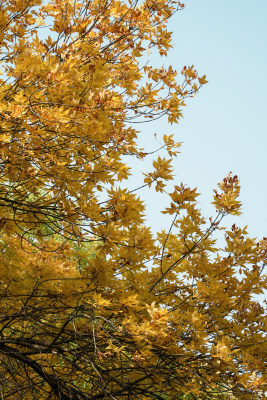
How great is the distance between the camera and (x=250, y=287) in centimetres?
464

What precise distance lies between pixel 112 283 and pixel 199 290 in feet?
2.61

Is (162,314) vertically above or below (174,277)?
below

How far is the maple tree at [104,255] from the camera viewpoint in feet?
11.5

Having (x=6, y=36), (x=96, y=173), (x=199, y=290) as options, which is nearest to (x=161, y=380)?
(x=199, y=290)

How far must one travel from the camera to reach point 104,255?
3.92m

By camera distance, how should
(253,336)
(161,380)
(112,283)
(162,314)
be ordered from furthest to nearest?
(253,336), (112,283), (161,380), (162,314)

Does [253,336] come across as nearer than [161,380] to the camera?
No

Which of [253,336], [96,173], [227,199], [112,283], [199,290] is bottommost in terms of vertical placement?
[253,336]

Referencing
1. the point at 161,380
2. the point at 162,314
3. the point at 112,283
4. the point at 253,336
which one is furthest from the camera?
the point at 253,336

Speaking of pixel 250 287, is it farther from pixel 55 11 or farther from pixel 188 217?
pixel 55 11

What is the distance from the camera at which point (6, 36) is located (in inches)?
175

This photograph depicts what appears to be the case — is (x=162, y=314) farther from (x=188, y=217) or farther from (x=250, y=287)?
(x=250, y=287)

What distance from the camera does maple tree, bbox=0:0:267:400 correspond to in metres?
3.49

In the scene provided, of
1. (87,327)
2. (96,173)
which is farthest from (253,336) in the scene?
(96,173)
